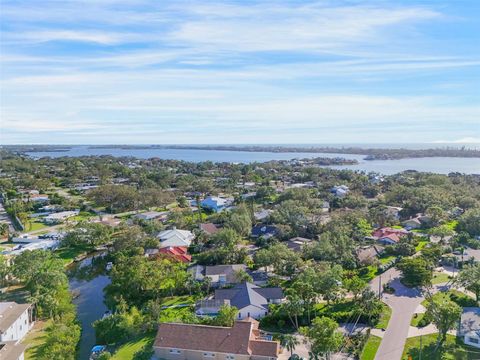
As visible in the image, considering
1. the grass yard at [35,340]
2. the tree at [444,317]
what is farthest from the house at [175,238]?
the tree at [444,317]

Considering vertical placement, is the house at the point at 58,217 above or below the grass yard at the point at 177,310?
above

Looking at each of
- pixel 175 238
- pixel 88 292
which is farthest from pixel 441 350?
pixel 175 238

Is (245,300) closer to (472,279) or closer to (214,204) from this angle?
(472,279)

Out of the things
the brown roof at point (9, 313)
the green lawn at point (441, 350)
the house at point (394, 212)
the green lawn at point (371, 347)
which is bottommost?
the green lawn at point (371, 347)

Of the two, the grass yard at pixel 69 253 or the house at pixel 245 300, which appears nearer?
the house at pixel 245 300

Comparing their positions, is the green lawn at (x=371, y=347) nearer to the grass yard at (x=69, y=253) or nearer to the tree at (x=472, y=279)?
the tree at (x=472, y=279)

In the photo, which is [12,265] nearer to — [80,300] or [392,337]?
[80,300]

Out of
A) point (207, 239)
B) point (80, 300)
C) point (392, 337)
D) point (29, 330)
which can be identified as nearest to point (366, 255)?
point (392, 337)
